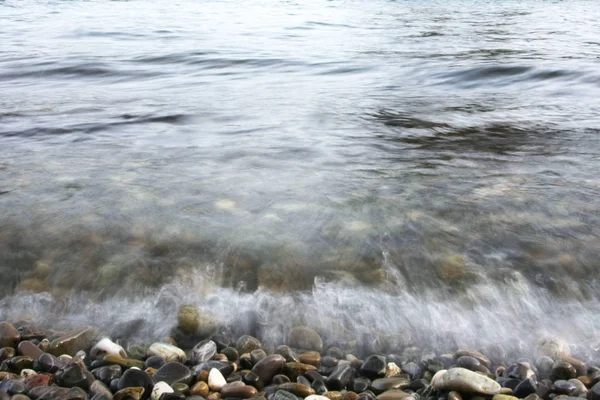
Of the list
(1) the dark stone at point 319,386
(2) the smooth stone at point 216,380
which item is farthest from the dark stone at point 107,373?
(1) the dark stone at point 319,386

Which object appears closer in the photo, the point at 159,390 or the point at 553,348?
the point at 159,390

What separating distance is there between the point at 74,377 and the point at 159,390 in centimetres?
30

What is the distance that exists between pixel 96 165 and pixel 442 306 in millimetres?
2775

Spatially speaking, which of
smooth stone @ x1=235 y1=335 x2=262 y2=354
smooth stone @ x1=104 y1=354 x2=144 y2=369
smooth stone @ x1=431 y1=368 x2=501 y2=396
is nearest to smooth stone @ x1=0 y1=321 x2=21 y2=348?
smooth stone @ x1=104 y1=354 x2=144 y2=369

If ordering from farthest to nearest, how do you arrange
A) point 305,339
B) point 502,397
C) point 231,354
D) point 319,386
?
1. point 305,339
2. point 231,354
3. point 319,386
4. point 502,397

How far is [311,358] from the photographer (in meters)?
2.28

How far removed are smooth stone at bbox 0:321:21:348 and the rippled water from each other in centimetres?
18

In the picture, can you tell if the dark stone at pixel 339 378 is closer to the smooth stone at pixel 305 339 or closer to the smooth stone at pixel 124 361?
the smooth stone at pixel 305 339

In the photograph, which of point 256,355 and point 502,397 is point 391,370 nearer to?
point 502,397

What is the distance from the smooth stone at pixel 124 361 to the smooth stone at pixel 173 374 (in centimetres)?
12

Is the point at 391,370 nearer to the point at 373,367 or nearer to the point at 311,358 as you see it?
the point at 373,367

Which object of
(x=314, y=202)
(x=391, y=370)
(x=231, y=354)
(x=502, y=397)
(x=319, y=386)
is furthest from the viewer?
(x=314, y=202)

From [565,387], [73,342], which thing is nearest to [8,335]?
[73,342]

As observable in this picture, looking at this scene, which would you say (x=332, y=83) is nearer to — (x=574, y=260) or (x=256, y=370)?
(x=574, y=260)
